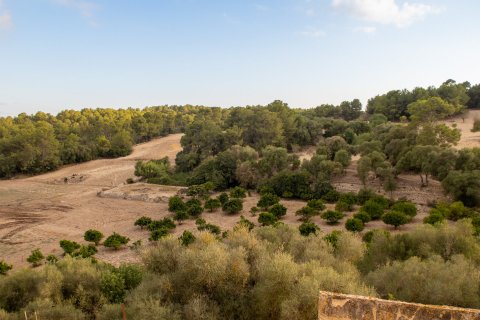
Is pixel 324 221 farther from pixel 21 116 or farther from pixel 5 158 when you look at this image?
pixel 21 116

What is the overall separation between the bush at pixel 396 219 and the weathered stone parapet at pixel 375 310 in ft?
55.1

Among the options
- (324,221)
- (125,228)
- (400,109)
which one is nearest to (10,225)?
(125,228)


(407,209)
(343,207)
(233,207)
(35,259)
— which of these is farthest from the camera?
(233,207)

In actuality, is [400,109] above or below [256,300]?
above

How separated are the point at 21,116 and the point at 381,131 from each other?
83483 mm

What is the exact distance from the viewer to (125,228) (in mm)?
26875

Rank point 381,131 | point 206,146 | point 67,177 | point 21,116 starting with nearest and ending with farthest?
point 381,131, point 206,146, point 67,177, point 21,116

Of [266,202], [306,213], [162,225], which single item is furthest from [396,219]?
[162,225]

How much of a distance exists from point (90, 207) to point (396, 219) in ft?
87.4

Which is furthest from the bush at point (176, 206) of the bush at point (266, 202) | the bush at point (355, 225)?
the bush at point (355, 225)

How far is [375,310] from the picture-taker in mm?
6406

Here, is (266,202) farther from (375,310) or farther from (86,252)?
(375,310)

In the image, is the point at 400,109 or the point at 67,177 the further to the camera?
the point at 400,109

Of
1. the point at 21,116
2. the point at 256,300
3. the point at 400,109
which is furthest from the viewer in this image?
the point at 21,116
